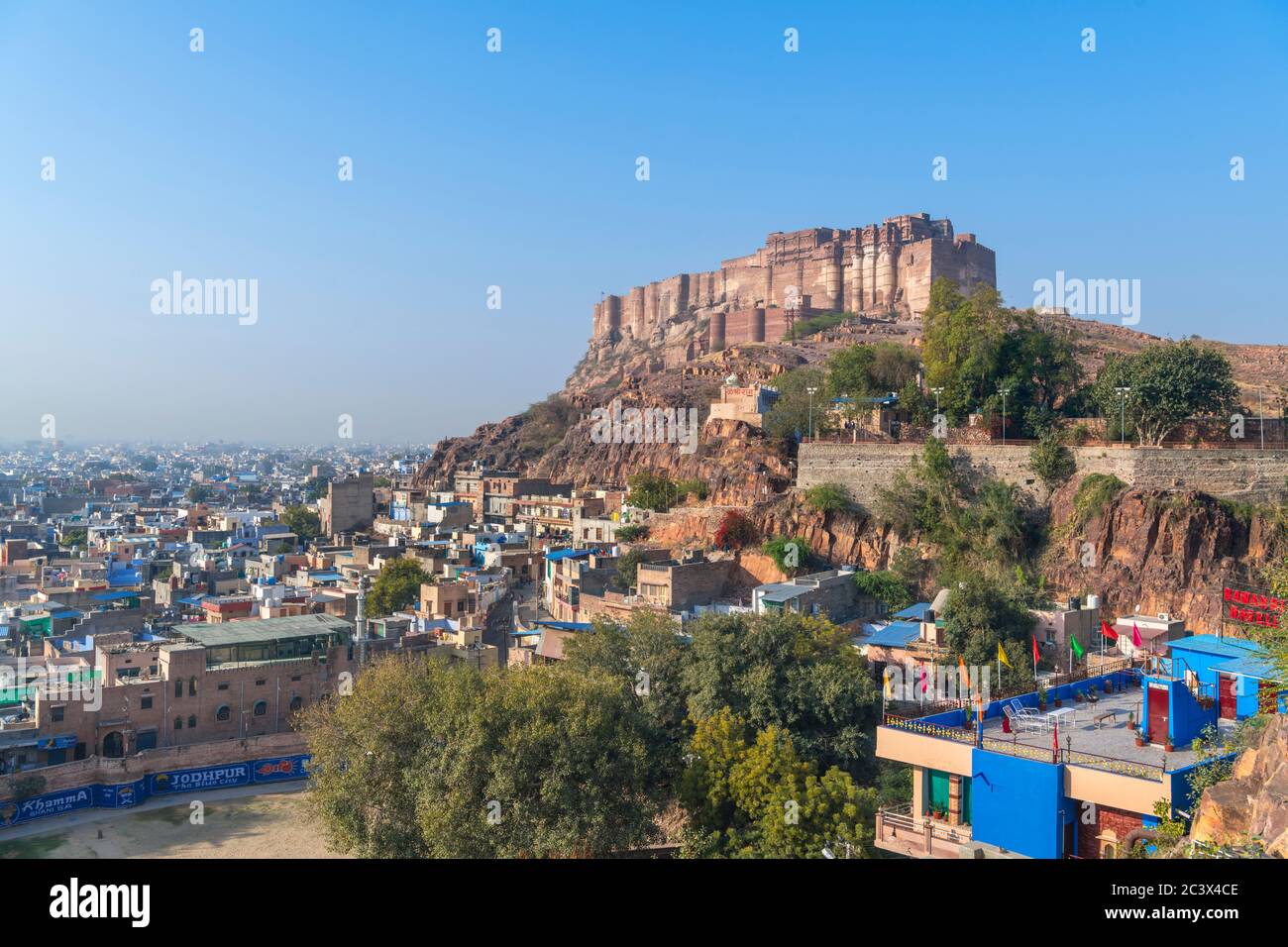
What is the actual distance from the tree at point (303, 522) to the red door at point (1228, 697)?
42.1 metres

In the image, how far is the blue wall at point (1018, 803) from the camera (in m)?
10.8

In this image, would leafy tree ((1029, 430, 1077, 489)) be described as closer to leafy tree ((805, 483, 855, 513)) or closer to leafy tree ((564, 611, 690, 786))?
leafy tree ((805, 483, 855, 513))

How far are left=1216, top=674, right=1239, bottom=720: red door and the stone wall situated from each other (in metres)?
13.3

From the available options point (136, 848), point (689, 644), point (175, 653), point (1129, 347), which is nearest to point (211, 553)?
point (175, 653)

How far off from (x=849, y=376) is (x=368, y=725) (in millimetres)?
24129

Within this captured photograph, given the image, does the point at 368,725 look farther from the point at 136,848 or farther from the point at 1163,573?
the point at 1163,573

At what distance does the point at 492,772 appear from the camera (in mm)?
13297

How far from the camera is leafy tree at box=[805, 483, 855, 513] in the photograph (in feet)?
99.9

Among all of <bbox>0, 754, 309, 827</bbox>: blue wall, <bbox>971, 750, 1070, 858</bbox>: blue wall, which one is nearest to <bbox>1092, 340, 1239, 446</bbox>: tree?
<bbox>971, 750, 1070, 858</bbox>: blue wall

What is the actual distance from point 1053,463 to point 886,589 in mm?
5616

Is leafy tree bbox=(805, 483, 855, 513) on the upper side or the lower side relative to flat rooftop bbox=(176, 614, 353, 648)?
upper

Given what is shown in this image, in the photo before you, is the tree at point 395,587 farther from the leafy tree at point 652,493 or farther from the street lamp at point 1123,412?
the street lamp at point 1123,412

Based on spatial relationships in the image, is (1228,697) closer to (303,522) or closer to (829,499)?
(829,499)

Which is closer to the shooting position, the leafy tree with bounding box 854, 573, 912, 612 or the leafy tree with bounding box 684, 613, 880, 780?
the leafy tree with bounding box 684, 613, 880, 780
